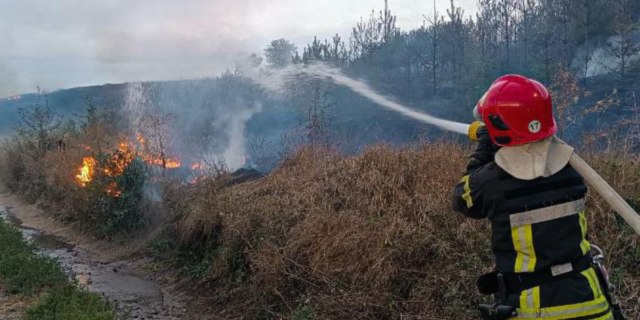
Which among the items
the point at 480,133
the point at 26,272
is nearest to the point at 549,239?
the point at 480,133

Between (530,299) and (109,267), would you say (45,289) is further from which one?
(530,299)

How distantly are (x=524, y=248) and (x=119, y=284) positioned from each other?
312 inches

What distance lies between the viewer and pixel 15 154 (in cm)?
2044

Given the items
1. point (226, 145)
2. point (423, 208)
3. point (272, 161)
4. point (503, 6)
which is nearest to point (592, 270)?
point (423, 208)

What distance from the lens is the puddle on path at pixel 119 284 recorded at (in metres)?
7.18

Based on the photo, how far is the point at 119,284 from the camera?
847 centimetres

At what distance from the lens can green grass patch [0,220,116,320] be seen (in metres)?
5.63

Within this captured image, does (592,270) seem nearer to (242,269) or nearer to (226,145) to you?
(242,269)

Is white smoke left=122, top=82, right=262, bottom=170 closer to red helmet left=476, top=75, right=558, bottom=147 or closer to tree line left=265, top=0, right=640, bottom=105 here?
tree line left=265, top=0, right=640, bottom=105

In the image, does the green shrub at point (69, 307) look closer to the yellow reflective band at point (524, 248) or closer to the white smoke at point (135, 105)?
the yellow reflective band at point (524, 248)

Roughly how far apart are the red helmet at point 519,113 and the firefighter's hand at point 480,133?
0.16 meters

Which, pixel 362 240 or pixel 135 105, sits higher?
pixel 135 105

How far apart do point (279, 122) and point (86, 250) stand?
933 cm

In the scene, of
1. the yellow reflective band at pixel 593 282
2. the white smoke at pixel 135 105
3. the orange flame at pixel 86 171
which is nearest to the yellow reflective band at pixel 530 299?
the yellow reflective band at pixel 593 282
